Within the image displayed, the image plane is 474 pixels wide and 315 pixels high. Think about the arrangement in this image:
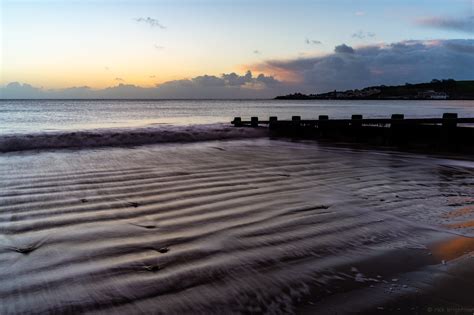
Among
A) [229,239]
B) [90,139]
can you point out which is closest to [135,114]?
[90,139]

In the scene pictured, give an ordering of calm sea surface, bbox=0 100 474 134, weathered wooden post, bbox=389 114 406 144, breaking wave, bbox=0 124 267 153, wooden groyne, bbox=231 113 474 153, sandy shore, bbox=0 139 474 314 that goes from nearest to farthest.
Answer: sandy shore, bbox=0 139 474 314 → breaking wave, bbox=0 124 267 153 → wooden groyne, bbox=231 113 474 153 → weathered wooden post, bbox=389 114 406 144 → calm sea surface, bbox=0 100 474 134

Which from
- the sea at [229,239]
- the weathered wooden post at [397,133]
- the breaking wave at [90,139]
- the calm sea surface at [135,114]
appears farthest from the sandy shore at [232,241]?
the calm sea surface at [135,114]

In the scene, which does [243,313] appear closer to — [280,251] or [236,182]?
[280,251]

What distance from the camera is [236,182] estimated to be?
770 cm

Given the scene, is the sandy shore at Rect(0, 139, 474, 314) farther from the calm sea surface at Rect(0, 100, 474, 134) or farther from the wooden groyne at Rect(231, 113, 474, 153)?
the calm sea surface at Rect(0, 100, 474, 134)

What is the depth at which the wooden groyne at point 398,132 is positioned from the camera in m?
14.2

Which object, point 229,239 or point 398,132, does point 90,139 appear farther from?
point 229,239

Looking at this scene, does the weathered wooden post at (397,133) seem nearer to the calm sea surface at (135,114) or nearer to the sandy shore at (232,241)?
the sandy shore at (232,241)

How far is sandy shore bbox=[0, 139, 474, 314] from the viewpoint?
9.97ft

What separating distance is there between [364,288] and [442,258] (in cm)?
114

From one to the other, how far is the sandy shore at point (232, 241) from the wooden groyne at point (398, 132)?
6.36m

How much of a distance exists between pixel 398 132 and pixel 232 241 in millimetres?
13494

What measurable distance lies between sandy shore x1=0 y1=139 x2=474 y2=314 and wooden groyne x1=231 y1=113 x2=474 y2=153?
6356mm

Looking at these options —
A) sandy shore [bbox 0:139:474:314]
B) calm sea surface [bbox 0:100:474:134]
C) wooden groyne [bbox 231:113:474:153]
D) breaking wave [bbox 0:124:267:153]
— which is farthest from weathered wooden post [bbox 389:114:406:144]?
calm sea surface [bbox 0:100:474:134]
